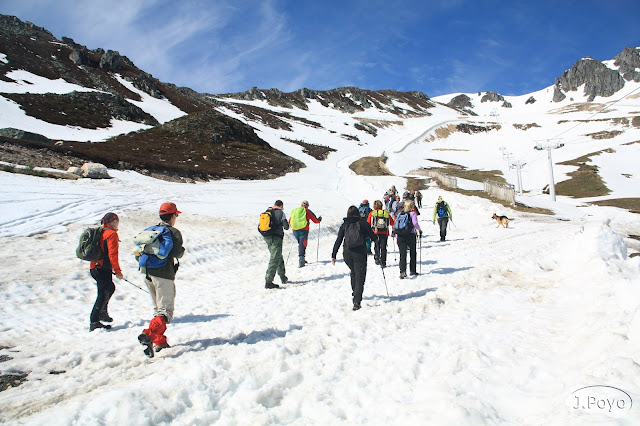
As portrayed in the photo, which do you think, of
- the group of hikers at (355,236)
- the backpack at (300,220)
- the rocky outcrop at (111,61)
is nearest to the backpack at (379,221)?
the group of hikers at (355,236)

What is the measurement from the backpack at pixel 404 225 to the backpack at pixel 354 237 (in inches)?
103

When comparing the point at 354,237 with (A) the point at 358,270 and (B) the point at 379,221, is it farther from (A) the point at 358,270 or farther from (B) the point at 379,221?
(B) the point at 379,221

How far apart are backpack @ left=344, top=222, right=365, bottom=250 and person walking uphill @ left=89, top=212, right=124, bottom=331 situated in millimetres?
4093

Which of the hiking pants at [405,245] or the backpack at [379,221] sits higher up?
the backpack at [379,221]

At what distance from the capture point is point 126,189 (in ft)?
70.5

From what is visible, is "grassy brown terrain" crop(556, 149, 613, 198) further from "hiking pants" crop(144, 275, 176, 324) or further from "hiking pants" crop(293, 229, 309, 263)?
"hiking pants" crop(144, 275, 176, 324)

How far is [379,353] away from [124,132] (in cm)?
5267

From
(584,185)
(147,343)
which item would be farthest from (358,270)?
(584,185)

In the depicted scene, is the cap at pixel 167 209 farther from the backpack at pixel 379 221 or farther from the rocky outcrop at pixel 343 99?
the rocky outcrop at pixel 343 99

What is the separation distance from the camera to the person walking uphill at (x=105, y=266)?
594cm

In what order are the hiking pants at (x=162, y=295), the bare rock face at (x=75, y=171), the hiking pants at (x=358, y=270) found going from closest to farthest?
the hiking pants at (x=162, y=295) < the hiking pants at (x=358, y=270) < the bare rock face at (x=75, y=171)

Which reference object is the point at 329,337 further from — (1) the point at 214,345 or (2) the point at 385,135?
(2) the point at 385,135

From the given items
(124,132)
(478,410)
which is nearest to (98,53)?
(124,132)

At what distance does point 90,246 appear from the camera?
5.83 meters
